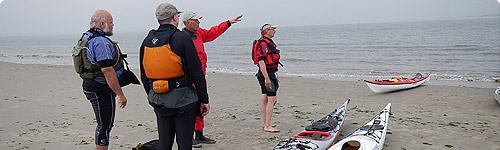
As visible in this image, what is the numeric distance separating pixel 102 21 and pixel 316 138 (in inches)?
120

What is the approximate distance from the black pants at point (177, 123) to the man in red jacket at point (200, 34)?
4.46 feet

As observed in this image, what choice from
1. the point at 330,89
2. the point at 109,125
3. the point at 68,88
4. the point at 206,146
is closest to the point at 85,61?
the point at 109,125

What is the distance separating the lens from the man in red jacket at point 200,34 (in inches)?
177

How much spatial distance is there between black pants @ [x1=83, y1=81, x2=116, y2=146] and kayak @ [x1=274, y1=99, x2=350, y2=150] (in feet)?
6.70

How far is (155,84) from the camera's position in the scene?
119 inches

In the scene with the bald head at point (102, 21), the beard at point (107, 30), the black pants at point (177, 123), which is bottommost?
the black pants at point (177, 123)

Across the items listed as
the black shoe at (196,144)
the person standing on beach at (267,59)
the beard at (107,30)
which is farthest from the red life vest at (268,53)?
the beard at (107,30)

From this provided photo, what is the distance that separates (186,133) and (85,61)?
4.26ft

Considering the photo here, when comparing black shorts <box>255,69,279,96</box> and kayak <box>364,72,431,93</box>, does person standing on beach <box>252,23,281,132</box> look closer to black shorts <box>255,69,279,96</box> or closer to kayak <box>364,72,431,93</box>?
black shorts <box>255,69,279,96</box>

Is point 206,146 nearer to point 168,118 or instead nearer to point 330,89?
point 168,118

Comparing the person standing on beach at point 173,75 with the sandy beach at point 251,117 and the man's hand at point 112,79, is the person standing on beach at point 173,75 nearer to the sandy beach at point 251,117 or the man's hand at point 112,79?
the man's hand at point 112,79

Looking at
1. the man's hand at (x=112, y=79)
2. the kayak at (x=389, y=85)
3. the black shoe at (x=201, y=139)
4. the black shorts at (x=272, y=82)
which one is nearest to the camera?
the man's hand at (x=112, y=79)

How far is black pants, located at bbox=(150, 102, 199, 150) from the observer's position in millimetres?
3094

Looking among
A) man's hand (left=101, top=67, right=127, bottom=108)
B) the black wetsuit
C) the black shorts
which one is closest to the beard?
man's hand (left=101, top=67, right=127, bottom=108)
